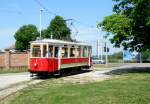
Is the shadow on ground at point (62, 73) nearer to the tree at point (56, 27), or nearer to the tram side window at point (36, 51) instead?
the tram side window at point (36, 51)

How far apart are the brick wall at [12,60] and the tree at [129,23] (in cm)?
2148

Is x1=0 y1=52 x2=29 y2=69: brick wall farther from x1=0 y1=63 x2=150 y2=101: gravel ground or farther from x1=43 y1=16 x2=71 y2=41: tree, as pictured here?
x1=0 y1=63 x2=150 y2=101: gravel ground

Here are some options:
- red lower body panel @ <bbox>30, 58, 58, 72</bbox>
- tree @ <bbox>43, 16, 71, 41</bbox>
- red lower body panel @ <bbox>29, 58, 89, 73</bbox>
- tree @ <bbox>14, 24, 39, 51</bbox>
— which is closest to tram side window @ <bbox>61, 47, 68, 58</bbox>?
red lower body panel @ <bbox>29, 58, 89, 73</bbox>

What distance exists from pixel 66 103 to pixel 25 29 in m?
75.2

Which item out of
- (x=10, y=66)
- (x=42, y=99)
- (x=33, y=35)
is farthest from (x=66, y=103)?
(x=33, y=35)

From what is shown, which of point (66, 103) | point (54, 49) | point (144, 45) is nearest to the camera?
point (66, 103)

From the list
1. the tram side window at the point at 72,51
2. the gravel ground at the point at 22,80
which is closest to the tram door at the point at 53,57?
the gravel ground at the point at 22,80

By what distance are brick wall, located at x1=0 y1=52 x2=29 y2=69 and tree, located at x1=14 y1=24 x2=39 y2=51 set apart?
28.5 m

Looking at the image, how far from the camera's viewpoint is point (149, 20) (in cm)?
3472

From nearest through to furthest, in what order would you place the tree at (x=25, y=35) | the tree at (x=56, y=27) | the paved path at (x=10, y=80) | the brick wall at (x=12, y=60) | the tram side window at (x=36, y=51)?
1. the paved path at (x=10, y=80)
2. the tram side window at (x=36, y=51)
3. the brick wall at (x=12, y=60)
4. the tree at (x=56, y=27)
5. the tree at (x=25, y=35)

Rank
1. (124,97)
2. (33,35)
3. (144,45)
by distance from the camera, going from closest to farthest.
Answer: (124,97)
(144,45)
(33,35)

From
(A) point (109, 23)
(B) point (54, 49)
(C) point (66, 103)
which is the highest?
(A) point (109, 23)

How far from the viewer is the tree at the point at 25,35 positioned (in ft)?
293

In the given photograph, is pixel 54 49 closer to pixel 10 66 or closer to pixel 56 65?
pixel 56 65
